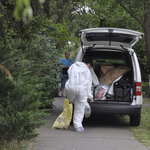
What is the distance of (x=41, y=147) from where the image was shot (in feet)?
16.6

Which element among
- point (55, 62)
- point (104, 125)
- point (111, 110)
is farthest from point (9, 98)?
point (55, 62)

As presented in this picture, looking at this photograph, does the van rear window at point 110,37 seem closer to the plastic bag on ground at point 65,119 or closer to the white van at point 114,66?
the white van at point 114,66

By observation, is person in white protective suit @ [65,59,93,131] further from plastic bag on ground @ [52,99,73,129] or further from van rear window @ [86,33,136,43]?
van rear window @ [86,33,136,43]

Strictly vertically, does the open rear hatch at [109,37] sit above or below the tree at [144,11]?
below

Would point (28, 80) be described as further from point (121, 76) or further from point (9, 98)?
point (121, 76)

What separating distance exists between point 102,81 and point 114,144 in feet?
8.85

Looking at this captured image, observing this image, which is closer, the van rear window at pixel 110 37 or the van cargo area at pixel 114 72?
the van rear window at pixel 110 37

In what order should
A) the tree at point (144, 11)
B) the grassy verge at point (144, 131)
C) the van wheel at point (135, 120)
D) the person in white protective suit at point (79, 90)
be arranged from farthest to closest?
the tree at point (144, 11)
the van wheel at point (135, 120)
the person in white protective suit at point (79, 90)
the grassy verge at point (144, 131)

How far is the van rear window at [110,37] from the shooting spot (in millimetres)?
6875

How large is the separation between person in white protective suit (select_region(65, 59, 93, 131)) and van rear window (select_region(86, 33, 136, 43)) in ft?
2.75

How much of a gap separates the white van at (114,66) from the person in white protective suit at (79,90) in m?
0.37

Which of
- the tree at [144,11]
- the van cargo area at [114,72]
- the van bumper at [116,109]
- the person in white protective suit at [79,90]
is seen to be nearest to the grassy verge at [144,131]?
the van bumper at [116,109]

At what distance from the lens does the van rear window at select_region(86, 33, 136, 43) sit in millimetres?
6875

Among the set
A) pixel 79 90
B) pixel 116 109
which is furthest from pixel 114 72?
pixel 79 90
